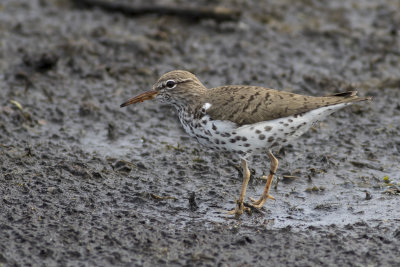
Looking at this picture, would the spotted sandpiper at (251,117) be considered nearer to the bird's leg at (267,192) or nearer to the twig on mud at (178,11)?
the bird's leg at (267,192)

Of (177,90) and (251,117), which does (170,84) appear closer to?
(177,90)

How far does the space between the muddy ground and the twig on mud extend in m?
0.20

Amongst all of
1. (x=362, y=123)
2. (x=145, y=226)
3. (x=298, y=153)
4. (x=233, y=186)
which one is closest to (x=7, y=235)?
(x=145, y=226)

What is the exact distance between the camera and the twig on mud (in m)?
13.8

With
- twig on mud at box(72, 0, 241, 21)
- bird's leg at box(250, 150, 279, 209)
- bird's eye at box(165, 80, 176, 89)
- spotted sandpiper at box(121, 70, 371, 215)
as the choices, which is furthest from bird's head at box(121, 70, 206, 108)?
twig on mud at box(72, 0, 241, 21)

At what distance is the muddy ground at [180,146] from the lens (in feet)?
22.7

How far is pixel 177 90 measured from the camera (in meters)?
8.38

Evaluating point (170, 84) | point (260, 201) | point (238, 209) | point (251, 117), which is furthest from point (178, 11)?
point (238, 209)

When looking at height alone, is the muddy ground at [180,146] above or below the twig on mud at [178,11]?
below

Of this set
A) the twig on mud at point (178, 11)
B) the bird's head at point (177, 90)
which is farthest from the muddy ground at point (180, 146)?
the bird's head at point (177, 90)

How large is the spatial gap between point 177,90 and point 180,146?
1.70m

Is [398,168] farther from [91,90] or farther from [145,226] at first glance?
[91,90]

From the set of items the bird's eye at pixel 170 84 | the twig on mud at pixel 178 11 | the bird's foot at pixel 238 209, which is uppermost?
the bird's eye at pixel 170 84

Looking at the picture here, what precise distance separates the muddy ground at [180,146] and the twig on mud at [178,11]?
0.66 feet
